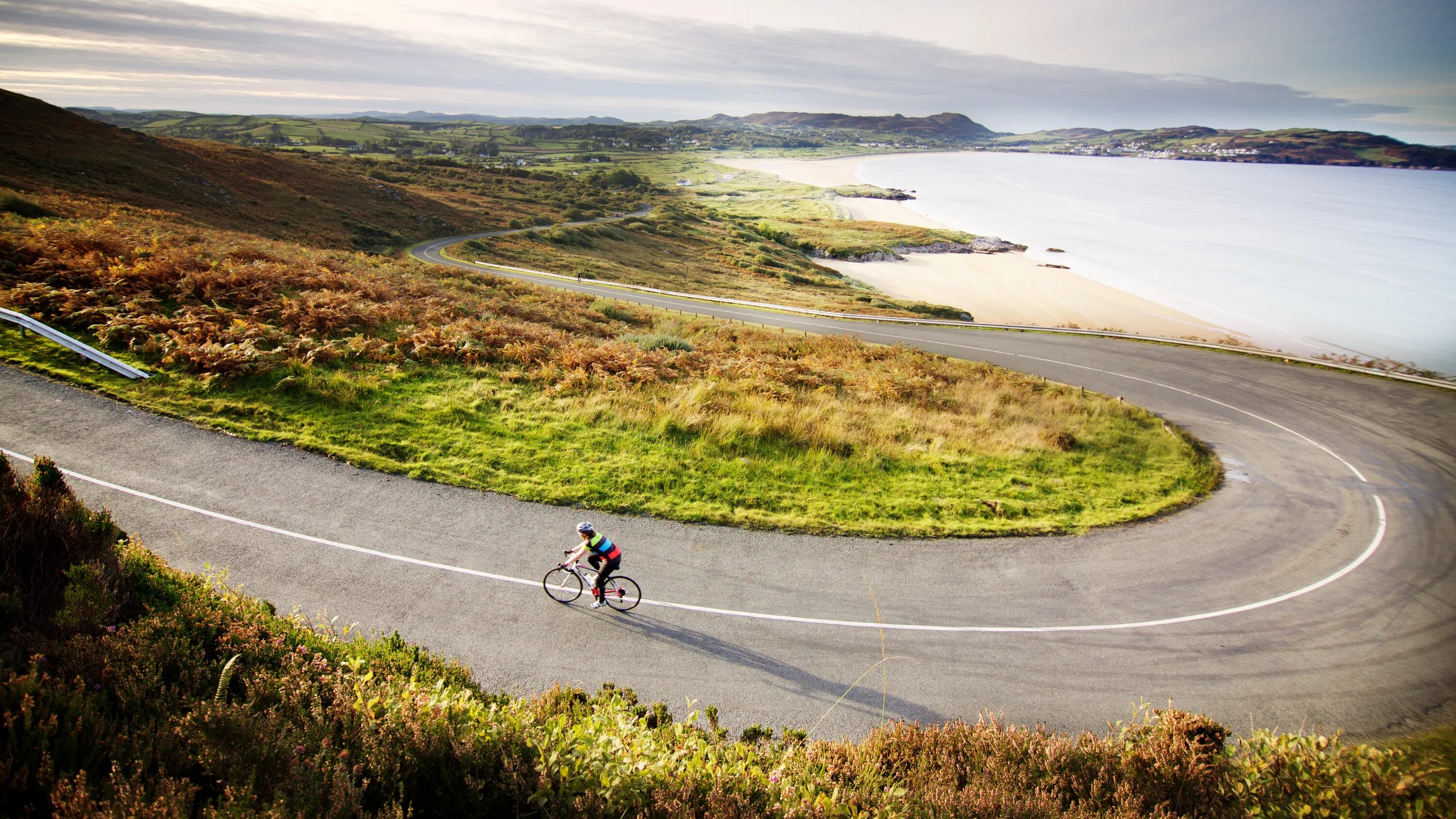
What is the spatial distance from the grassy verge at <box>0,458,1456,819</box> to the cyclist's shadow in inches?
35.2

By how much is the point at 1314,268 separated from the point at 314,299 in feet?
278

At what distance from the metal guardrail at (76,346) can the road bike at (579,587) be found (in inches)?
424

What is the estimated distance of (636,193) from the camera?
111500 millimetres

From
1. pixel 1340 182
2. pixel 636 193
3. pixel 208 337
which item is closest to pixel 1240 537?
pixel 208 337

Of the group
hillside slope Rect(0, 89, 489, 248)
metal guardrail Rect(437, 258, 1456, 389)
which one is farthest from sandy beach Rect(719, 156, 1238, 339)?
hillside slope Rect(0, 89, 489, 248)

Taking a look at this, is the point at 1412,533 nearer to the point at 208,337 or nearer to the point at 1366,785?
the point at 1366,785

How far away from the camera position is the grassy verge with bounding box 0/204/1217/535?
11.7 m

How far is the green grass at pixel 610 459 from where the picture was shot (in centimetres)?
1130

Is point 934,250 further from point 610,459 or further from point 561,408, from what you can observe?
point 610,459

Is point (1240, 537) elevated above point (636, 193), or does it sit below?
below

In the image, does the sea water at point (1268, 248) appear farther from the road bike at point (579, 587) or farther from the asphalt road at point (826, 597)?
the road bike at point (579, 587)

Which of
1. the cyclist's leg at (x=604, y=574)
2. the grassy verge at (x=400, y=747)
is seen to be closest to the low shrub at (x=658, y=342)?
the cyclist's leg at (x=604, y=574)

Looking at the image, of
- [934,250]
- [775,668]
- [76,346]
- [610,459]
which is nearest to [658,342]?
[610,459]

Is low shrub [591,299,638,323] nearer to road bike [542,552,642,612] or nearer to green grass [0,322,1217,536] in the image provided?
green grass [0,322,1217,536]
